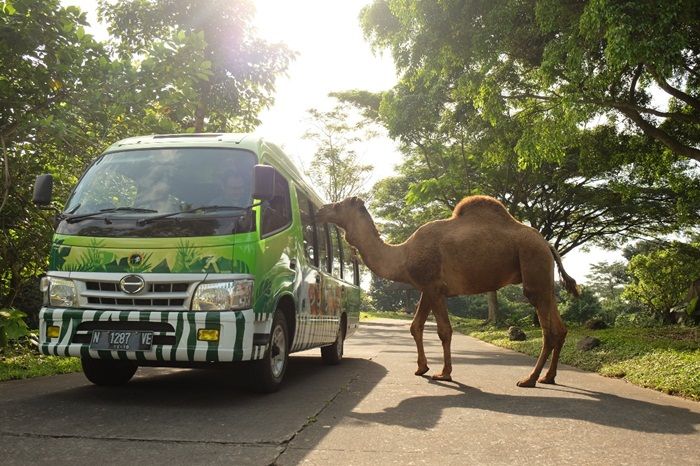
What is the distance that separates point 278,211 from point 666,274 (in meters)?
26.5

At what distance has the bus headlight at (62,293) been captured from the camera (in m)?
5.46

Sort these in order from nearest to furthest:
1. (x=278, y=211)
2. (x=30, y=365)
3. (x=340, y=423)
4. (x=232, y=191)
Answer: (x=340, y=423)
(x=232, y=191)
(x=278, y=211)
(x=30, y=365)

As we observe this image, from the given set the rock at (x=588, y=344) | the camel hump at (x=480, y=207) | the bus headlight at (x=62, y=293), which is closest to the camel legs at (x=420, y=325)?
the camel hump at (x=480, y=207)

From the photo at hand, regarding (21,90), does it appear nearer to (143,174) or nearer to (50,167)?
(50,167)

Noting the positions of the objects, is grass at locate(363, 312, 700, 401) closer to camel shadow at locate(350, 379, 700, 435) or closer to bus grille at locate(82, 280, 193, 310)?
camel shadow at locate(350, 379, 700, 435)

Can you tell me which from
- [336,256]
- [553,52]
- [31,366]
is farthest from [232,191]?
[553,52]

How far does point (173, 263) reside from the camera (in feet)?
17.6

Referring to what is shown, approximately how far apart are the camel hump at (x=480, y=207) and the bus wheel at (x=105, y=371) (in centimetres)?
425

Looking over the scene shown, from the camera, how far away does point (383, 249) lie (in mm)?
8039

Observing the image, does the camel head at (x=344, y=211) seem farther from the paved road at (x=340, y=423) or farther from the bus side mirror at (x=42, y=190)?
the bus side mirror at (x=42, y=190)

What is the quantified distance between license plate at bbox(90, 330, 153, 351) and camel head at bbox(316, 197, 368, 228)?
3.37m

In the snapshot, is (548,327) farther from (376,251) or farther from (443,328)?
(376,251)

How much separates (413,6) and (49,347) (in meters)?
8.08

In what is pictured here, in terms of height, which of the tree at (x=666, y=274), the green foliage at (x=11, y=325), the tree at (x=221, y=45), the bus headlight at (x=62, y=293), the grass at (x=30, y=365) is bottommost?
the grass at (x=30, y=365)
